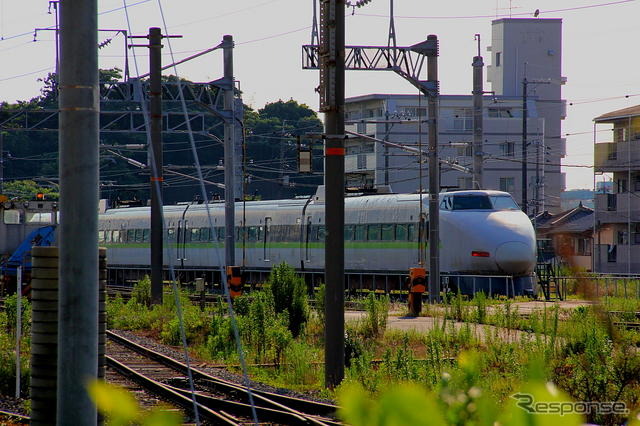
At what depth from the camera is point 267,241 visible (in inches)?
1374

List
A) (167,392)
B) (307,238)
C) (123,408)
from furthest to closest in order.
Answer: (307,238) → (167,392) → (123,408)

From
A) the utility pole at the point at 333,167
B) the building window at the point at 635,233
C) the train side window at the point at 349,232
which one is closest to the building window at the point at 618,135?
the building window at the point at 635,233

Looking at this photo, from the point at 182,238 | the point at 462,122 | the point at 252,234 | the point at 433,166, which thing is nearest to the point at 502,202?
the point at 433,166

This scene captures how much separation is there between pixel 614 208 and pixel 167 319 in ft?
96.4

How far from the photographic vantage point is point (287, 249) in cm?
3391

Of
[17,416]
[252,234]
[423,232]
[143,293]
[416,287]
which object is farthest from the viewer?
[252,234]

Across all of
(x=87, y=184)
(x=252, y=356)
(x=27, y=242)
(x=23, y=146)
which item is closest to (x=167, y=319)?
(x=252, y=356)

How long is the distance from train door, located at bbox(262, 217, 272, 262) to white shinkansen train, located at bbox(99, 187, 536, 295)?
0.03 m

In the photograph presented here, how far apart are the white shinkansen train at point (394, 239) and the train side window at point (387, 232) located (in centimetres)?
3

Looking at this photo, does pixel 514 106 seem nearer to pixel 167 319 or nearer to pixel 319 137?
pixel 167 319

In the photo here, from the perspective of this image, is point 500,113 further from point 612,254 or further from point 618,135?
point 612,254

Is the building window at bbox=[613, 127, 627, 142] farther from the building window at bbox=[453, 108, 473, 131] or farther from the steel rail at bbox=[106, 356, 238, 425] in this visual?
the steel rail at bbox=[106, 356, 238, 425]

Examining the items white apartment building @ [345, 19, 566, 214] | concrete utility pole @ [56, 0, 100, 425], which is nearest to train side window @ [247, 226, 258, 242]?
white apartment building @ [345, 19, 566, 214]

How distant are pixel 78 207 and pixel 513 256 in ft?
78.6
